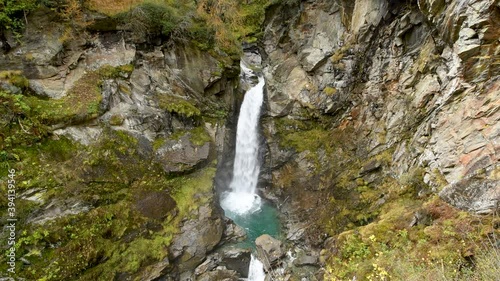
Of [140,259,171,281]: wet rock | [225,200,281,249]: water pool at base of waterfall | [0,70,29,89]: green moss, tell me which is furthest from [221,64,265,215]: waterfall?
[0,70,29,89]: green moss

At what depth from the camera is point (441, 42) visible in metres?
8.51

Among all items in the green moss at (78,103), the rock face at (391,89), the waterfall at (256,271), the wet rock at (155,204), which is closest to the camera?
the rock face at (391,89)

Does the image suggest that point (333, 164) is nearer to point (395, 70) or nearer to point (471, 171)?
point (395, 70)

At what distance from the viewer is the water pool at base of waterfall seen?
37.3 feet

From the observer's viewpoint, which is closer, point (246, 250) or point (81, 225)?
point (81, 225)

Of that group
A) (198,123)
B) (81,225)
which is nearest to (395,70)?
(198,123)

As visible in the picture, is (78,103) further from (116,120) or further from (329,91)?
(329,91)

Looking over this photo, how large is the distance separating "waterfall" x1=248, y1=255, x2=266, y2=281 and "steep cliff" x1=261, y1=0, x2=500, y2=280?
1.98 meters

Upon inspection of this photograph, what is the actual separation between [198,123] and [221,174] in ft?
10.1

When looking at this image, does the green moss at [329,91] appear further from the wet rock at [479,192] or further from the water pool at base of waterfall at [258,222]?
the wet rock at [479,192]

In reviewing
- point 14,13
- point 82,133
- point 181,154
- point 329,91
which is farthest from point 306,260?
point 14,13

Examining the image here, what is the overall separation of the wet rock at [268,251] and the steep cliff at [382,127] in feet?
3.81

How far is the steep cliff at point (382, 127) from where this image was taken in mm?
6641

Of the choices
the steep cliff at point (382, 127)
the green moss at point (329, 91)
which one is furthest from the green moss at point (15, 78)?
the green moss at point (329, 91)
